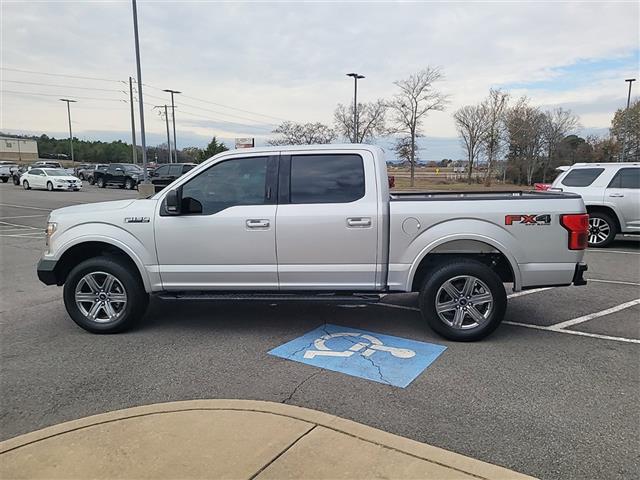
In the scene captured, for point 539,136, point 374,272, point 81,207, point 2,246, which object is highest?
point 539,136

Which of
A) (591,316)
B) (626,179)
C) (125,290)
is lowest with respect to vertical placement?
(591,316)

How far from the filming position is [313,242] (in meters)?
4.99

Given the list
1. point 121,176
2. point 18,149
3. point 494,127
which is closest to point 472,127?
point 494,127

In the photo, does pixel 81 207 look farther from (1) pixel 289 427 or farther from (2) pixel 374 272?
(1) pixel 289 427

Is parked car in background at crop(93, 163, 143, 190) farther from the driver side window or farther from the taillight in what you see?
the taillight

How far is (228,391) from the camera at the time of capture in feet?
12.6

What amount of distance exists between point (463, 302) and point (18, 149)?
129 metres

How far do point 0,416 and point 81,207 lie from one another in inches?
107

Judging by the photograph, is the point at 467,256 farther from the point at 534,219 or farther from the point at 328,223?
the point at 328,223

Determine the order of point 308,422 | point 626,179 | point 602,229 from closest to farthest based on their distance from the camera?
point 308,422
point 626,179
point 602,229

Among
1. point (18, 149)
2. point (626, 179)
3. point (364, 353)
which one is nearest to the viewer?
point (364, 353)

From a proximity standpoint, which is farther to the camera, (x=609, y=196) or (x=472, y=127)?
(x=472, y=127)

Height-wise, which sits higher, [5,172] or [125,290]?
[5,172]

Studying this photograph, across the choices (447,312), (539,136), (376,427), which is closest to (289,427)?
(376,427)
